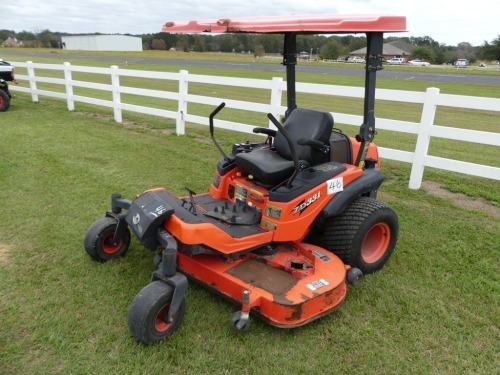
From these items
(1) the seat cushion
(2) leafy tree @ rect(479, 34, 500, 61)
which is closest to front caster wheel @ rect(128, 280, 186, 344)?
(1) the seat cushion

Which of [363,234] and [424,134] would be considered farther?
[424,134]

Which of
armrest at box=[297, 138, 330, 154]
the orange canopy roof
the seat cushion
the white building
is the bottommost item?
the white building

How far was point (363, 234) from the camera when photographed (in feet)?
12.4

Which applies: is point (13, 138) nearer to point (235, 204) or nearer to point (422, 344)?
point (235, 204)

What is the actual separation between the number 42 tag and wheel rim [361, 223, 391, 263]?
515mm

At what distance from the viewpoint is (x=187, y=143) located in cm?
856

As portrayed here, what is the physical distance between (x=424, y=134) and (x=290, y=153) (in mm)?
2681

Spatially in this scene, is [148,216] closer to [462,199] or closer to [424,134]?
[424,134]

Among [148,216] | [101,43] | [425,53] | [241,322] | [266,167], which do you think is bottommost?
[101,43]

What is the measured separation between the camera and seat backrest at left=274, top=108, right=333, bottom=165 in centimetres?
390

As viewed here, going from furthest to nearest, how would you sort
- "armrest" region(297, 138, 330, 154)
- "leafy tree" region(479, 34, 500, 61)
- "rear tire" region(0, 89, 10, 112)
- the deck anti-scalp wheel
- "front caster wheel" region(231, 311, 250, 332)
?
"leafy tree" region(479, 34, 500, 61), "rear tire" region(0, 89, 10, 112), the deck anti-scalp wheel, "armrest" region(297, 138, 330, 154), "front caster wheel" region(231, 311, 250, 332)

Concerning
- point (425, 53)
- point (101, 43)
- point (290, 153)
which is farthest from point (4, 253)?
point (101, 43)

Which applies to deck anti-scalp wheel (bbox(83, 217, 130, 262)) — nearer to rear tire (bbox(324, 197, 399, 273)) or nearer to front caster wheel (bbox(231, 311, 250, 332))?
front caster wheel (bbox(231, 311, 250, 332))

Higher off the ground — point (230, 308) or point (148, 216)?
point (148, 216)
